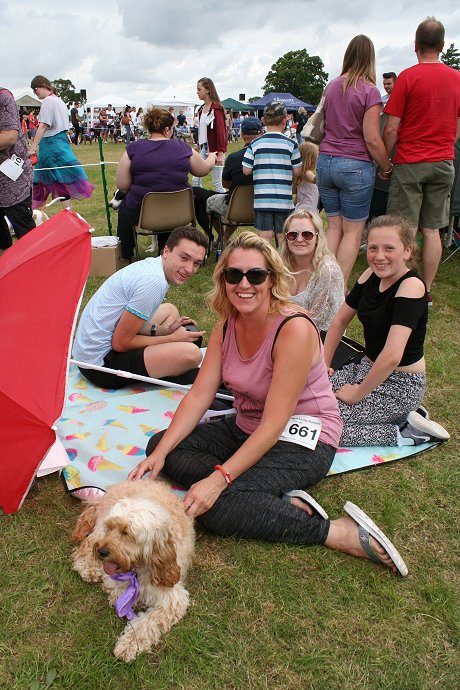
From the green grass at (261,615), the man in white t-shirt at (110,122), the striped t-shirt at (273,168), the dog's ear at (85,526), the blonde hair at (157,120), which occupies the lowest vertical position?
the green grass at (261,615)

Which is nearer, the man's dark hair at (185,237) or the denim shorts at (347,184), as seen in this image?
the man's dark hair at (185,237)

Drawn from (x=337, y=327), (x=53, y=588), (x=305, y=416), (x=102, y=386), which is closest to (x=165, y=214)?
(x=102, y=386)

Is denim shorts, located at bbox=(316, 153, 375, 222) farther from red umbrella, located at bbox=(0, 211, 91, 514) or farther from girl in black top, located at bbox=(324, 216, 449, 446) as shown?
red umbrella, located at bbox=(0, 211, 91, 514)

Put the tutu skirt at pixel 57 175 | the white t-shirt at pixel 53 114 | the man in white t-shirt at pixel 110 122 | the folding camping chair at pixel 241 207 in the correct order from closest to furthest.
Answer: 1. the folding camping chair at pixel 241 207
2. the white t-shirt at pixel 53 114
3. the tutu skirt at pixel 57 175
4. the man in white t-shirt at pixel 110 122

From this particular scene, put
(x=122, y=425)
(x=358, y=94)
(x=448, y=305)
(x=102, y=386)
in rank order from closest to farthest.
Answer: (x=122, y=425)
(x=102, y=386)
(x=358, y=94)
(x=448, y=305)

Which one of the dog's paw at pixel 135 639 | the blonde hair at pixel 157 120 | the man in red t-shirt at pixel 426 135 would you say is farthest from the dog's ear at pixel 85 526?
the blonde hair at pixel 157 120

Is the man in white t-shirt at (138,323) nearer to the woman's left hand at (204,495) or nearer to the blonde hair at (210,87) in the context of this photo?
the woman's left hand at (204,495)

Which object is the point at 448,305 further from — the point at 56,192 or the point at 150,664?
the point at 56,192

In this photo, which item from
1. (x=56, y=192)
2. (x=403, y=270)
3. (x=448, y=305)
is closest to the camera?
(x=403, y=270)

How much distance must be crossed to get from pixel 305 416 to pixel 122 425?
1.28 meters

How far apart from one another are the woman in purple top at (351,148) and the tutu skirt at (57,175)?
14.3ft

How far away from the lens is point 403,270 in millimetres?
3043

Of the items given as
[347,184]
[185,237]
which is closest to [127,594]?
[185,237]

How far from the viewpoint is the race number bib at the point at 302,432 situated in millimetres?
2572
